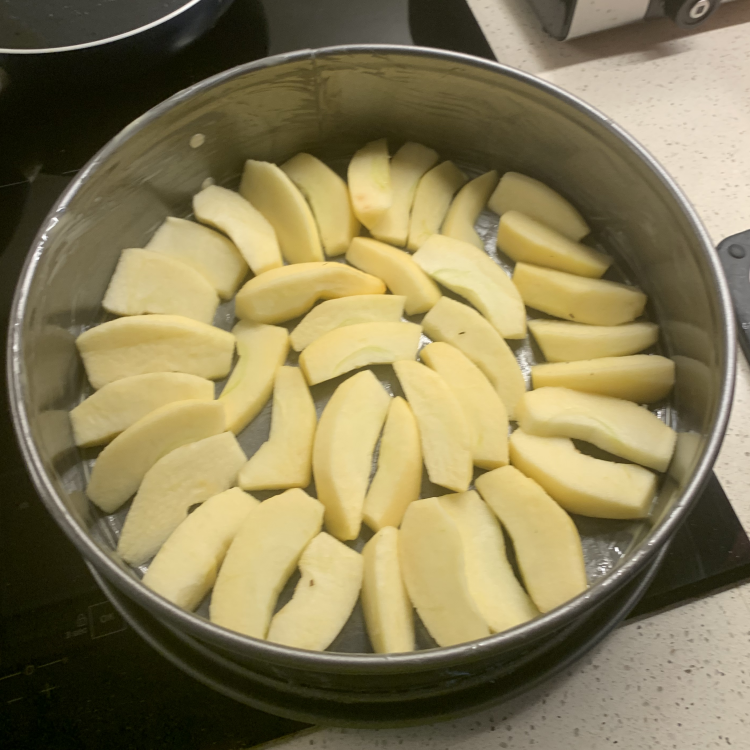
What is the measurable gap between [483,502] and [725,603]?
284 mm

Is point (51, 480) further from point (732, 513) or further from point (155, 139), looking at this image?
point (732, 513)

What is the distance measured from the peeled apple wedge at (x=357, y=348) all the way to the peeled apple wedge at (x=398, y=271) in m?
0.05

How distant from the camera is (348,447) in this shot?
771 mm

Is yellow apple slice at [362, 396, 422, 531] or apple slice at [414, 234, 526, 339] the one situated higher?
apple slice at [414, 234, 526, 339]

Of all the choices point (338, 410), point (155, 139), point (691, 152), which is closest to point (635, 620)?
point (338, 410)

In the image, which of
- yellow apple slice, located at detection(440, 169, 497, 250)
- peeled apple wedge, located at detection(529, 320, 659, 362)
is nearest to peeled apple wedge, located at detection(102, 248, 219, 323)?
yellow apple slice, located at detection(440, 169, 497, 250)

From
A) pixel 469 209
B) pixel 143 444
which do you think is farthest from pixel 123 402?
pixel 469 209

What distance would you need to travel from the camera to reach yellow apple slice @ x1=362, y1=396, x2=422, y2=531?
0.74 metres

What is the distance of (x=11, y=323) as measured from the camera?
721mm

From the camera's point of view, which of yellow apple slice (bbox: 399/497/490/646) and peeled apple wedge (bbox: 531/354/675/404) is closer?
yellow apple slice (bbox: 399/497/490/646)

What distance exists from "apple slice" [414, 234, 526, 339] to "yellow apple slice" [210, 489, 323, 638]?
346 millimetres

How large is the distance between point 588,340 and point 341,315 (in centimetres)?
32

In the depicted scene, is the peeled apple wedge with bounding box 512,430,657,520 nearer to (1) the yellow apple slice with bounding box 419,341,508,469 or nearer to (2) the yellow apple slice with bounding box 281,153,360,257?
(1) the yellow apple slice with bounding box 419,341,508,469

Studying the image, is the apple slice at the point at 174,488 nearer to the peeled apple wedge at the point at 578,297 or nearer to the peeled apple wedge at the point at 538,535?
the peeled apple wedge at the point at 538,535
